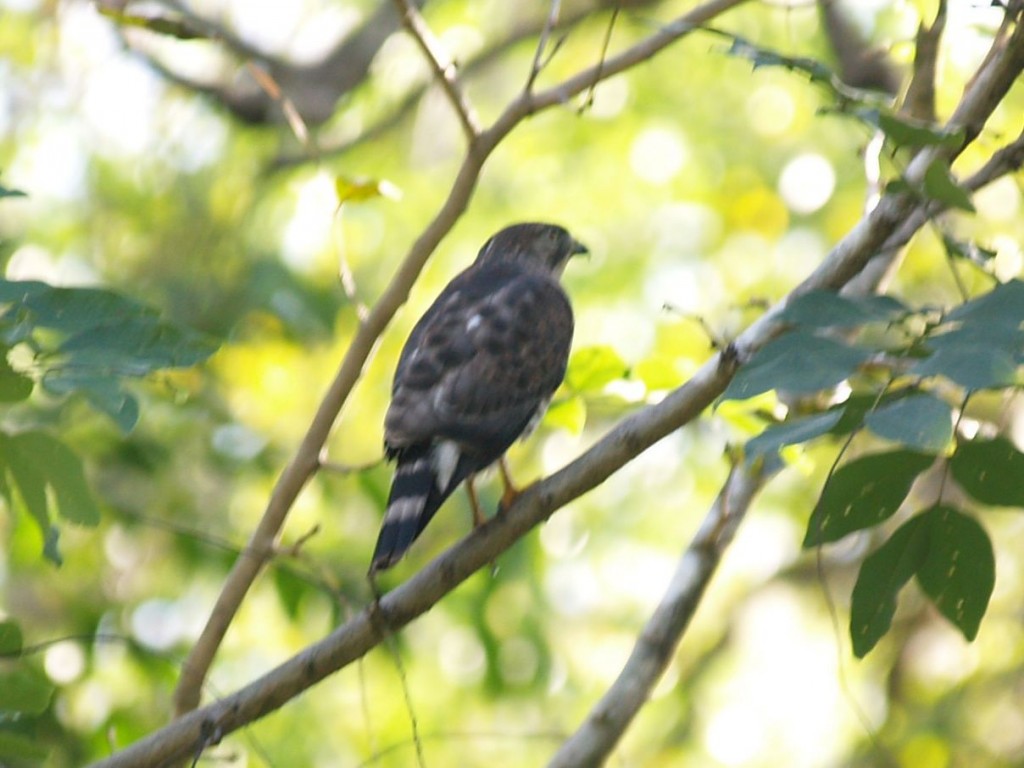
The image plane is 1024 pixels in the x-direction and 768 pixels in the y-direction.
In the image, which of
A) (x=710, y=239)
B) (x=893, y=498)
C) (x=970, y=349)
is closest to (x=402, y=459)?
(x=893, y=498)

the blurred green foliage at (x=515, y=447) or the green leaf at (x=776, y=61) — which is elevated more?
the green leaf at (x=776, y=61)

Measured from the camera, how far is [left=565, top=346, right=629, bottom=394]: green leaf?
12.6ft

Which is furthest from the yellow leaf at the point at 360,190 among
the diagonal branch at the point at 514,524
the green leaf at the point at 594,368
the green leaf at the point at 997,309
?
the green leaf at the point at 997,309

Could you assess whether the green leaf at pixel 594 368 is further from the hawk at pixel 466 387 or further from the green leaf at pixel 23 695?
the green leaf at pixel 23 695

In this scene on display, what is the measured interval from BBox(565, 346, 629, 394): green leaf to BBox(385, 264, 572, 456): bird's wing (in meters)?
0.20

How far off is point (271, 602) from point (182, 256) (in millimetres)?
2232

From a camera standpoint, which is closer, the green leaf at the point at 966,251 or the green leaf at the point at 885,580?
the green leaf at the point at 885,580

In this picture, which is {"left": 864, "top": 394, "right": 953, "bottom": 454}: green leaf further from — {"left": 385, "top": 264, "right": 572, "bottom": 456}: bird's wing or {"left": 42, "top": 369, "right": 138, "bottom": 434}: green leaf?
{"left": 385, "top": 264, "right": 572, "bottom": 456}: bird's wing

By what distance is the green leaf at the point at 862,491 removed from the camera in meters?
2.43

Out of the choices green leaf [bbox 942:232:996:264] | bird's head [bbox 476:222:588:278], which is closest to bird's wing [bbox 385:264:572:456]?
bird's head [bbox 476:222:588:278]

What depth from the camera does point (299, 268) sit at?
7.94 meters

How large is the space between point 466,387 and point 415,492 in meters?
0.48

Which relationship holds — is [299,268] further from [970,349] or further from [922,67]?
[970,349]

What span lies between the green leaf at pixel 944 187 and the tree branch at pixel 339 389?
1.28 meters
